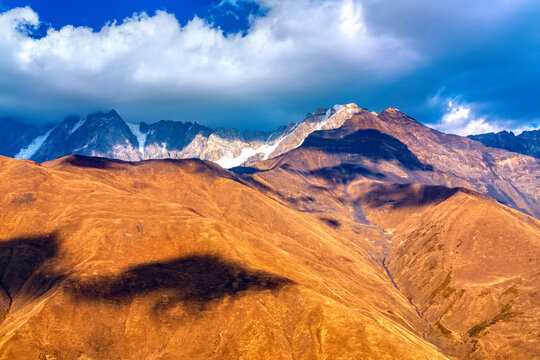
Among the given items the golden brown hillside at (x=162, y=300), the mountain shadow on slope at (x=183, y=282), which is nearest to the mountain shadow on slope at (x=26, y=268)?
the golden brown hillside at (x=162, y=300)

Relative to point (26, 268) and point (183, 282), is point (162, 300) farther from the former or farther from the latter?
point (26, 268)

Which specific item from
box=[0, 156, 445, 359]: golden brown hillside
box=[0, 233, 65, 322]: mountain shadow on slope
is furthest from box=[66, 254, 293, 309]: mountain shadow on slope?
box=[0, 233, 65, 322]: mountain shadow on slope

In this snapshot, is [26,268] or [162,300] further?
[26,268]

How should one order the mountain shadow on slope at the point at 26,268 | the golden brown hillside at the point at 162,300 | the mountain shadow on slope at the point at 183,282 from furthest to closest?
1. the mountain shadow on slope at the point at 26,268
2. the mountain shadow on slope at the point at 183,282
3. the golden brown hillside at the point at 162,300

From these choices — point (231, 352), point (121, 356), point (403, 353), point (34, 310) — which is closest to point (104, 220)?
point (34, 310)

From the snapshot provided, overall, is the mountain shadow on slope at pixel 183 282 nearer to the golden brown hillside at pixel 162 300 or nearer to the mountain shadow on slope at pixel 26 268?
the golden brown hillside at pixel 162 300

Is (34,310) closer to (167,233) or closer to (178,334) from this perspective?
(178,334)

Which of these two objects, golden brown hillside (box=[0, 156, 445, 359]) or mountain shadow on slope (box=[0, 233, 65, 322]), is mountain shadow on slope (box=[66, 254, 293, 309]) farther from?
mountain shadow on slope (box=[0, 233, 65, 322])

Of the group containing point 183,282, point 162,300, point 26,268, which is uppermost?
point 26,268

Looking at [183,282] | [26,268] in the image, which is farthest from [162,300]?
[26,268]
